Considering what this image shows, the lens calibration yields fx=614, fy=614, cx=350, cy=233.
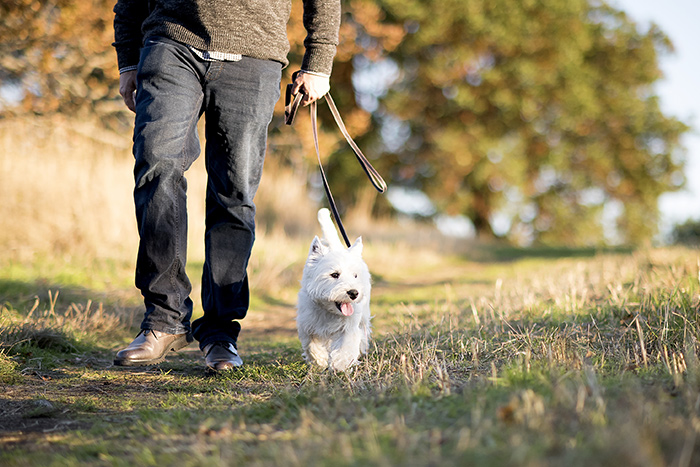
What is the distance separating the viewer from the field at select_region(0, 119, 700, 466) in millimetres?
1634

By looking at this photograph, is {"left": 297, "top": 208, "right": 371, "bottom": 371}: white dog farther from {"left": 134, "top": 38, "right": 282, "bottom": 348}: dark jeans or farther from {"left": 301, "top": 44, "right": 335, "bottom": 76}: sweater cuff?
{"left": 301, "top": 44, "right": 335, "bottom": 76}: sweater cuff

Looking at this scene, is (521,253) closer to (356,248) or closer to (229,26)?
(356,248)

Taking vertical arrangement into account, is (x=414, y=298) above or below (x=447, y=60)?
below

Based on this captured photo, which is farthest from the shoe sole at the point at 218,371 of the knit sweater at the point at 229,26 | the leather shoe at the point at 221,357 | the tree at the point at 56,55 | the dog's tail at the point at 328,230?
the tree at the point at 56,55

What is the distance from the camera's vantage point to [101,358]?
358 cm

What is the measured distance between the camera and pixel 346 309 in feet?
10.1

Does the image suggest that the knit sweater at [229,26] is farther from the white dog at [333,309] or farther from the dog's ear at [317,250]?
the white dog at [333,309]

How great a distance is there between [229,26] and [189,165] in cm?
73

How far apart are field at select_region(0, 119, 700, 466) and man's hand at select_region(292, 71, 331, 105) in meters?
1.43

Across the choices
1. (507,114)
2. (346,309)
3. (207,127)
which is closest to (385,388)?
(346,309)

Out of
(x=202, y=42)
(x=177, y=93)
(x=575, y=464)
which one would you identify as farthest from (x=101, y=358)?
(x=575, y=464)

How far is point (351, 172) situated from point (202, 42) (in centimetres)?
1471

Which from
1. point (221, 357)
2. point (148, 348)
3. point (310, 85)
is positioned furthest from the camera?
point (310, 85)

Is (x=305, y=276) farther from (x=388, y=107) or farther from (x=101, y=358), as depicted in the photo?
(x=388, y=107)
